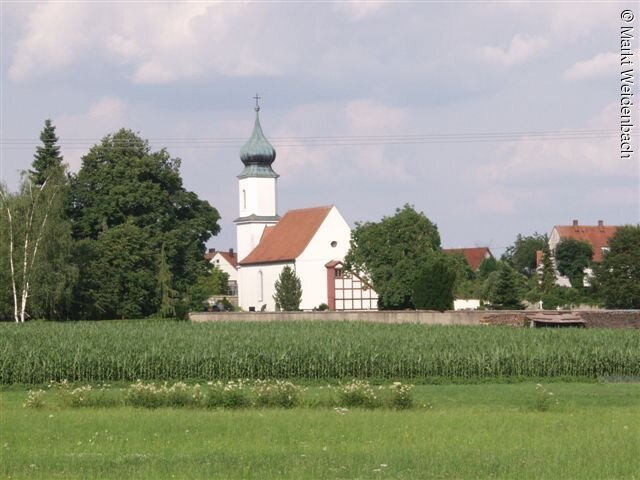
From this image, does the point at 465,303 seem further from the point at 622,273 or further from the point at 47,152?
the point at 47,152

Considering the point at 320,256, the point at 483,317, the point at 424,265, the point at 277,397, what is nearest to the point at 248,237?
the point at 320,256

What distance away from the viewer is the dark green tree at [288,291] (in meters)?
102

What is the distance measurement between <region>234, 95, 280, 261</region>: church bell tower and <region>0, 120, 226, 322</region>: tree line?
23.4 metres

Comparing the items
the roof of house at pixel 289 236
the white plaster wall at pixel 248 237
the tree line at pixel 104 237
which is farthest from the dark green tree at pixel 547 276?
the tree line at pixel 104 237

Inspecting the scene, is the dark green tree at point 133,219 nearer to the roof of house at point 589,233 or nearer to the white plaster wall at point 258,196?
the white plaster wall at point 258,196

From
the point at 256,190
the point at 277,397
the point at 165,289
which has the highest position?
the point at 256,190

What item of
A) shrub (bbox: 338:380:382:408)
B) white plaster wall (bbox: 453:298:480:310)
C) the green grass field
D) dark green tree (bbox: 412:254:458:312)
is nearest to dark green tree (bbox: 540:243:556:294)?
white plaster wall (bbox: 453:298:480:310)

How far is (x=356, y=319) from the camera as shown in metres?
63.9

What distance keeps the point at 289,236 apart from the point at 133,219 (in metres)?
29.3

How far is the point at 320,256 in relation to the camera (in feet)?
351

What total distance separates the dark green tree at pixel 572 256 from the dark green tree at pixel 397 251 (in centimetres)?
5409

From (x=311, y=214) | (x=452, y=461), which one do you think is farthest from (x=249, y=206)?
(x=452, y=461)

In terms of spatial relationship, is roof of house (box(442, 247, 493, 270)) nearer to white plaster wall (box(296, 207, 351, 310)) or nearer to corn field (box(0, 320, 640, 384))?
white plaster wall (box(296, 207, 351, 310))

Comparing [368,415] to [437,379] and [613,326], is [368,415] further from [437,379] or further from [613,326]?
[613,326]
